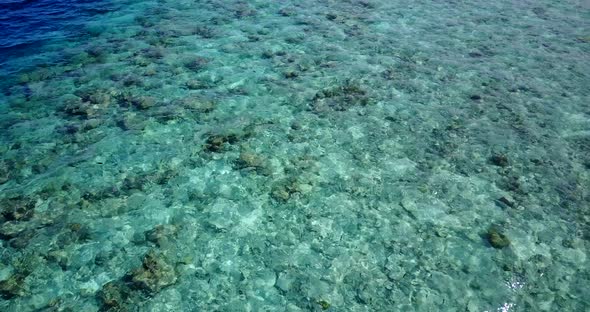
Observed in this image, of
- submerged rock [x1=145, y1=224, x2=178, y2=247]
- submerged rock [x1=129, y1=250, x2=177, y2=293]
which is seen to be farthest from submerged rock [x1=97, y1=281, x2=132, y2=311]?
submerged rock [x1=145, y1=224, x2=178, y2=247]

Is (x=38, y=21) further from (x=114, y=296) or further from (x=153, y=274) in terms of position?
(x=114, y=296)

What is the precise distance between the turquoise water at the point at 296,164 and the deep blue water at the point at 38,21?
0.18m

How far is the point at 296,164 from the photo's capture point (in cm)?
1402

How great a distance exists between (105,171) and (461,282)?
11.0m

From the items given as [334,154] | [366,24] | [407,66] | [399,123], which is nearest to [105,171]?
[334,154]

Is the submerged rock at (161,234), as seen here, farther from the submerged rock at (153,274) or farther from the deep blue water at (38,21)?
the deep blue water at (38,21)

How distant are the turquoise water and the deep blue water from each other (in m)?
0.18

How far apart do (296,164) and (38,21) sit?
1857cm

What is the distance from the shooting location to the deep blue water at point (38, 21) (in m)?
21.0

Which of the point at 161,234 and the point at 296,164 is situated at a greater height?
the point at 296,164

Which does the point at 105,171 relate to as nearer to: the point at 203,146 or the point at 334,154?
the point at 203,146

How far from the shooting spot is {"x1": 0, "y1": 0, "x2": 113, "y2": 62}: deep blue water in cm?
2103

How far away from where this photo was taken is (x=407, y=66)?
1905cm

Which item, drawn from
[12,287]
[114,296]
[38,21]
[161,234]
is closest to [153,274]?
[114,296]
